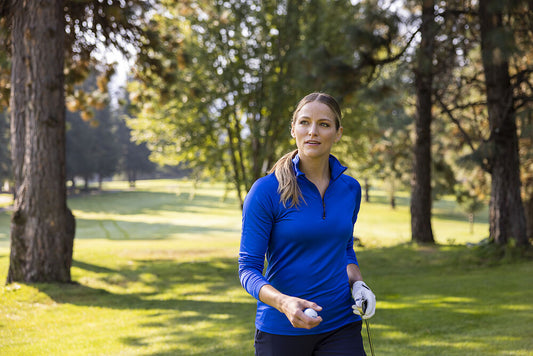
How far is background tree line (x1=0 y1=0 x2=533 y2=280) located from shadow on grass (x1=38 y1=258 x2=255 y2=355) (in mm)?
1050

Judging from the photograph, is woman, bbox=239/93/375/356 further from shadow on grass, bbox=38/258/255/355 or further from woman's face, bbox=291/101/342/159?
shadow on grass, bbox=38/258/255/355

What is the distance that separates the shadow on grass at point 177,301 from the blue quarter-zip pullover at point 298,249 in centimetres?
354

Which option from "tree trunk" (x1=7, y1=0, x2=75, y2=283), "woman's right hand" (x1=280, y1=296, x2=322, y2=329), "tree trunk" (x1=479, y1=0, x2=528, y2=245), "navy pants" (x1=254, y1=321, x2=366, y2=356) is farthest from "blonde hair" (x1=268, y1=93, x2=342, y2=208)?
"tree trunk" (x1=479, y1=0, x2=528, y2=245)

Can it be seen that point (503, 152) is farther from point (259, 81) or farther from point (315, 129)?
point (315, 129)

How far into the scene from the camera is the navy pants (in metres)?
2.39

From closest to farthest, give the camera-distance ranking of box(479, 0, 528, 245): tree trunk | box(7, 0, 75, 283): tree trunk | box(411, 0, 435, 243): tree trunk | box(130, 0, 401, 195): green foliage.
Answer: box(7, 0, 75, 283): tree trunk
box(479, 0, 528, 245): tree trunk
box(411, 0, 435, 243): tree trunk
box(130, 0, 401, 195): green foliage

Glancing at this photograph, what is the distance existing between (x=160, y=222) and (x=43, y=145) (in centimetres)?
2505

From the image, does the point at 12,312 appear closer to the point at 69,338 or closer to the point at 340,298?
the point at 69,338

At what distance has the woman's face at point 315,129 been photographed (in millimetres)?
2518

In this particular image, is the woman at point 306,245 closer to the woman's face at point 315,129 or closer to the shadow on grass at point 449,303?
the woman's face at point 315,129

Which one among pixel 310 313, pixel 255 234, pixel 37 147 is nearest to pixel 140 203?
pixel 37 147

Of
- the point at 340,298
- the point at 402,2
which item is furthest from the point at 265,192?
the point at 402,2

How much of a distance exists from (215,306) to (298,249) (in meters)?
6.55

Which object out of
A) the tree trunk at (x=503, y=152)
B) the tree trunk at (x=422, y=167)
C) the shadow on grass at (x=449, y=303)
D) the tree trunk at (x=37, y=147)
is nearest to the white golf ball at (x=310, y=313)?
the shadow on grass at (x=449, y=303)
